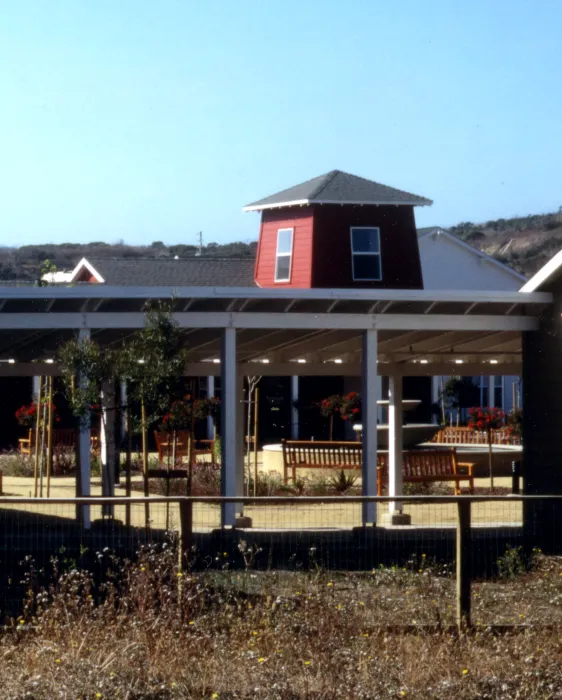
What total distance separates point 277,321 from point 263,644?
6.69 m

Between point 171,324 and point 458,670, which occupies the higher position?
point 171,324

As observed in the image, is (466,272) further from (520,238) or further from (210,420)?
(520,238)

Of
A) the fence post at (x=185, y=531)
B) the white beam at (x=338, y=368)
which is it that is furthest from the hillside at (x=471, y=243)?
the fence post at (x=185, y=531)

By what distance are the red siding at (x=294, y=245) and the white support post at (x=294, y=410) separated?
426 cm

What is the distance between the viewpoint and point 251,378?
86.4 ft

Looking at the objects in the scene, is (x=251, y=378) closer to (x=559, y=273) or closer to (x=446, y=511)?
(x=446, y=511)

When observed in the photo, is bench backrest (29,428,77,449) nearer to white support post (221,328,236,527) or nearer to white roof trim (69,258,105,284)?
white roof trim (69,258,105,284)

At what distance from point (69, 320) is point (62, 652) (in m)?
6.53

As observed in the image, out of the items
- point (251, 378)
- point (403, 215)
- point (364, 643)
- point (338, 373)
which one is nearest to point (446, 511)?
point (338, 373)

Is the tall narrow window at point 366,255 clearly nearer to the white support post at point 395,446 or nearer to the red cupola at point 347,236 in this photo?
the red cupola at point 347,236

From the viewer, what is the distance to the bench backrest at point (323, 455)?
70.5 feet

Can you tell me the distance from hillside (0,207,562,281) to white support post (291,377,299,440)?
39.0m

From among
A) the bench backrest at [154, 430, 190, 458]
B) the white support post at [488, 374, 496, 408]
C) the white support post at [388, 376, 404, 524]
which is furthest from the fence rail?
the white support post at [488, 374, 496, 408]

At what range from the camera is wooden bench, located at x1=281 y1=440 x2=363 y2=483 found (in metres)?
21.5
